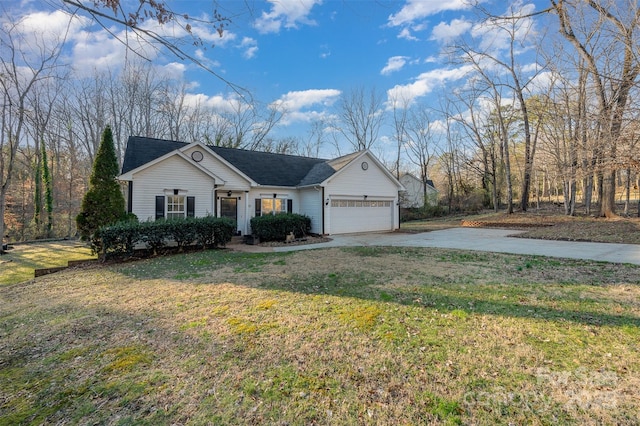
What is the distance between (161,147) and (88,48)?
39.5ft

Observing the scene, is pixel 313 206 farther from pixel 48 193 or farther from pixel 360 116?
pixel 360 116

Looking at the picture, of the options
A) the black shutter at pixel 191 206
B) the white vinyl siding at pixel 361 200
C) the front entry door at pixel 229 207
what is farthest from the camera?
the white vinyl siding at pixel 361 200

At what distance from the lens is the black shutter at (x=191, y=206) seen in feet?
43.3

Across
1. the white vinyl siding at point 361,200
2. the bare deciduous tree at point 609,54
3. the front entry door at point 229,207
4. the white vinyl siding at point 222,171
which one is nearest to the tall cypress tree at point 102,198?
the white vinyl siding at point 222,171

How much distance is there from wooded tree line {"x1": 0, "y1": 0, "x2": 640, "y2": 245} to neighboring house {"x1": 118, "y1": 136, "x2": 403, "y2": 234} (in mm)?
3612

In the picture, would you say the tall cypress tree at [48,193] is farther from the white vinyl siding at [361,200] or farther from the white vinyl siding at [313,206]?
the white vinyl siding at [361,200]

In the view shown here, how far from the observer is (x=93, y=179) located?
1120 cm

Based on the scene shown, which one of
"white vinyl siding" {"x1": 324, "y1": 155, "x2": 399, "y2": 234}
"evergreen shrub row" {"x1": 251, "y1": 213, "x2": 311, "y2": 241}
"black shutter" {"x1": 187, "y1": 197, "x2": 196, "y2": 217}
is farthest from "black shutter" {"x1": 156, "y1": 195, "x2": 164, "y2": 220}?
"white vinyl siding" {"x1": 324, "y1": 155, "x2": 399, "y2": 234}

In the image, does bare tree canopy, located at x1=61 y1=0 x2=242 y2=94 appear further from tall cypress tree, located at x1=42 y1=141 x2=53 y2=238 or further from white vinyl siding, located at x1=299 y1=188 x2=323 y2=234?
tall cypress tree, located at x1=42 y1=141 x2=53 y2=238

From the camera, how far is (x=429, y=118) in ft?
100

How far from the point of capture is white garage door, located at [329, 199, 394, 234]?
1602 cm

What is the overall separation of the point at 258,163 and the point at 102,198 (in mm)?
8245

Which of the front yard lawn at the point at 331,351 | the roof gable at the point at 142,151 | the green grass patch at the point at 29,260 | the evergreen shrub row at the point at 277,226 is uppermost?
the roof gable at the point at 142,151

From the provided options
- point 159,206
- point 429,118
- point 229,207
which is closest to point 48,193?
point 159,206
